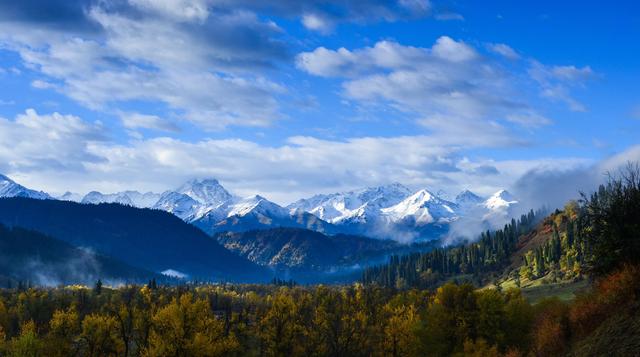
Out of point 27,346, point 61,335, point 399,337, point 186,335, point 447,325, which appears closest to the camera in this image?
point 27,346

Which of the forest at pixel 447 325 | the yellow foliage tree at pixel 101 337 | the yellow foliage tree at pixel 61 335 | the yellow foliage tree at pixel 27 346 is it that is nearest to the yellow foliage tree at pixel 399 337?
the forest at pixel 447 325

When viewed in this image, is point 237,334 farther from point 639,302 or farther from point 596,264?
point 639,302

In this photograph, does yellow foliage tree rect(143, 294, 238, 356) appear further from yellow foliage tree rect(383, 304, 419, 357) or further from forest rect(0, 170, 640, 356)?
yellow foliage tree rect(383, 304, 419, 357)

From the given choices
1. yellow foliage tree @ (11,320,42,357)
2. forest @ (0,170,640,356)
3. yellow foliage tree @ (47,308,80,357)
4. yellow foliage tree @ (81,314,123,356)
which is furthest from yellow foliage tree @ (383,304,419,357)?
yellow foliage tree @ (11,320,42,357)

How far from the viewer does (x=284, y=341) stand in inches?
5566

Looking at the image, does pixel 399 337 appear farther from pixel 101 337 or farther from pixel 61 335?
pixel 61 335

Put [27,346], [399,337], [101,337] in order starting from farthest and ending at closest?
[399,337] → [101,337] → [27,346]

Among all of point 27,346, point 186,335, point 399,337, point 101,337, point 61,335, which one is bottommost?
point 399,337

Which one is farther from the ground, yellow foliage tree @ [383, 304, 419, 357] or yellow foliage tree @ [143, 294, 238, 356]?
yellow foliage tree @ [143, 294, 238, 356]

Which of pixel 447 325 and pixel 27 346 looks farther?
pixel 447 325

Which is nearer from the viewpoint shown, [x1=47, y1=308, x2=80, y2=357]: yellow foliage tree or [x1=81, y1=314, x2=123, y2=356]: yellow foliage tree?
[x1=47, y1=308, x2=80, y2=357]: yellow foliage tree

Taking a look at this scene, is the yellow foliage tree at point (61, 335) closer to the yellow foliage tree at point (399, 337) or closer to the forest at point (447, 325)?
the forest at point (447, 325)

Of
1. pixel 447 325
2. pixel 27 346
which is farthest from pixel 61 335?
pixel 447 325

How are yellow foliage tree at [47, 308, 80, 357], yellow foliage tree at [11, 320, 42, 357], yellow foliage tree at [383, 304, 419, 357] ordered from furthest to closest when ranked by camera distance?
yellow foliage tree at [383, 304, 419, 357] → yellow foliage tree at [47, 308, 80, 357] → yellow foliage tree at [11, 320, 42, 357]
